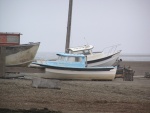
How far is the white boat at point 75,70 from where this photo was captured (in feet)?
48.2

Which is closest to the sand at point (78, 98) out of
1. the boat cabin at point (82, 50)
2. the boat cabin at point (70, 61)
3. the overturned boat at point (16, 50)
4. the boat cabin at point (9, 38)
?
the overturned boat at point (16, 50)

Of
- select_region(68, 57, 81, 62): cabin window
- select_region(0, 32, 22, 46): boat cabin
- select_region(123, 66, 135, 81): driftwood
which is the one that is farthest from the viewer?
select_region(123, 66, 135, 81): driftwood

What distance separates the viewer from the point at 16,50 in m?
14.3

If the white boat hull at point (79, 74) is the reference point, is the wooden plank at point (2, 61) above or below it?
above

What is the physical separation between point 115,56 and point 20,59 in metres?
6.77

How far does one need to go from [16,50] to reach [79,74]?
322 centimetres

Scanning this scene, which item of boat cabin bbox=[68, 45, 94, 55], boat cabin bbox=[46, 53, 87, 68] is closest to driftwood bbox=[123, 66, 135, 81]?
boat cabin bbox=[46, 53, 87, 68]

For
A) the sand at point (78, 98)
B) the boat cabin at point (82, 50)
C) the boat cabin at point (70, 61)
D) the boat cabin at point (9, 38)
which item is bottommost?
the sand at point (78, 98)

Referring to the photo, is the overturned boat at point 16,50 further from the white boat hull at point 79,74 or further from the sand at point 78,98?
the sand at point 78,98

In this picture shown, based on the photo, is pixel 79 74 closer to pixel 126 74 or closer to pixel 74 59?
pixel 74 59

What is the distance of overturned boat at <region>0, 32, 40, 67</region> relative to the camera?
1397cm

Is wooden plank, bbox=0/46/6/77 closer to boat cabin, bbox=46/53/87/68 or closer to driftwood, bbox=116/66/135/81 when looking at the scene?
boat cabin, bbox=46/53/87/68

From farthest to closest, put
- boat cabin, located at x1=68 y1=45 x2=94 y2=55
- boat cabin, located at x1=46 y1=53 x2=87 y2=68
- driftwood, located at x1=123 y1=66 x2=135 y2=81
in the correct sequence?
1. boat cabin, located at x1=68 y1=45 x2=94 y2=55
2. driftwood, located at x1=123 y1=66 x2=135 y2=81
3. boat cabin, located at x1=46 y1=53 x2=87 y2=68

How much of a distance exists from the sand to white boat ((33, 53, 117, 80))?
7.47 ft
